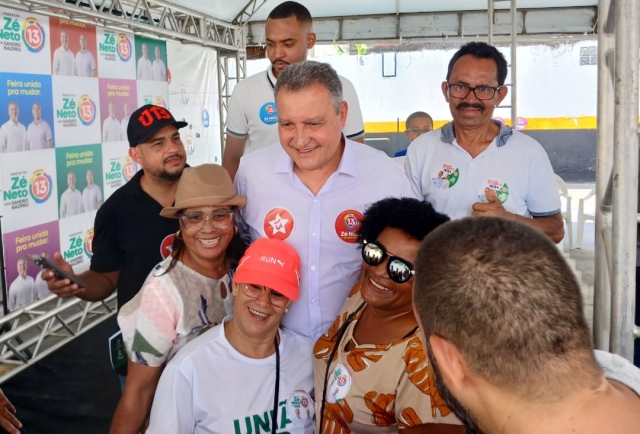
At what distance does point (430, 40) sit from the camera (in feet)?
26.5

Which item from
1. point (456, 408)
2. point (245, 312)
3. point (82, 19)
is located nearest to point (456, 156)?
point (245, 312)

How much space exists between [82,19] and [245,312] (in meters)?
4.32

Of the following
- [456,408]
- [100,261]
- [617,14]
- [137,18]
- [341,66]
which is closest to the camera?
[456,408]

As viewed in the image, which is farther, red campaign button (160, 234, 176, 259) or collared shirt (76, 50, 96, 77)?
collared shirt (76, 50, 96, 77)

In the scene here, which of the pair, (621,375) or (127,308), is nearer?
(621,375)

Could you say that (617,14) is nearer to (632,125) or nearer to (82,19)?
(632,125)

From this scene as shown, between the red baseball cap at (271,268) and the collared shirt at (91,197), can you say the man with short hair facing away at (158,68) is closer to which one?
the collared shirt at (91,197)

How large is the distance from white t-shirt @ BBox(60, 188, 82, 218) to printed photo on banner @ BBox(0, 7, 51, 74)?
1.01 meters

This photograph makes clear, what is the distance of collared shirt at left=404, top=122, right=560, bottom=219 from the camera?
2.35 metres

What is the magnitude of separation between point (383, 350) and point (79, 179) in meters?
4.44

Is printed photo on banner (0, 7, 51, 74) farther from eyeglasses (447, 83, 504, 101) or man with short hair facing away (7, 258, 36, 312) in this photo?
eyeglasses (447, 83, 504, 101)

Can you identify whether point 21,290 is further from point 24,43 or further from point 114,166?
point 24,43

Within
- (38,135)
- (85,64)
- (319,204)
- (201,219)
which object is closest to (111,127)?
(85,64)

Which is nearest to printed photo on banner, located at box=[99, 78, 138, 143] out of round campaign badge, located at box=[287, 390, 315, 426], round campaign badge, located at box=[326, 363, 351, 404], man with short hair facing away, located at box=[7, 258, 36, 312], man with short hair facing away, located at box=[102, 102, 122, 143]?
man with short hair facing away, located at box=[102, 102, 122, 143]
